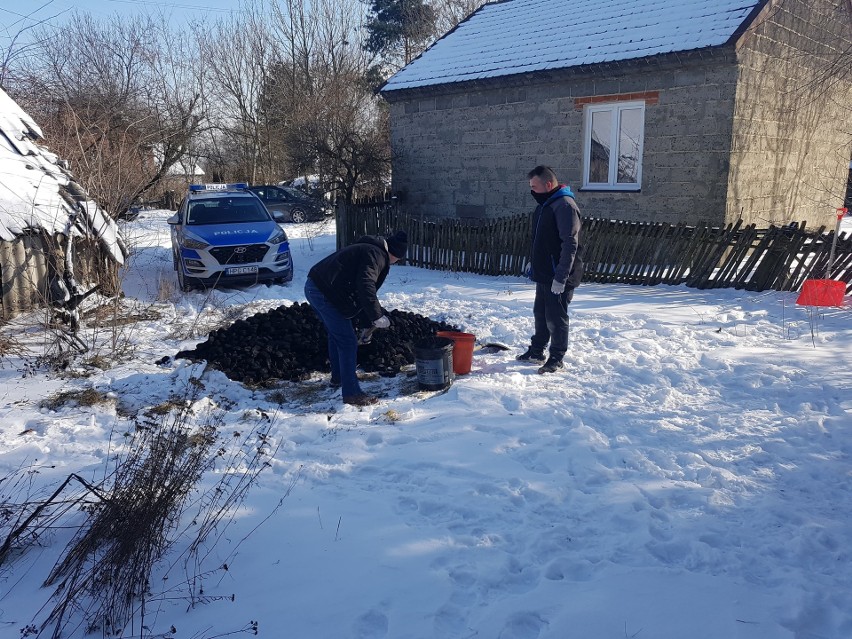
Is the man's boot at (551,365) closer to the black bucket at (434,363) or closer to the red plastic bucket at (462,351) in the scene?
the red plastic bucket at (462,351)

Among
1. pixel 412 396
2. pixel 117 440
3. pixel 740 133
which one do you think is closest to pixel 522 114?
pixel 740 133

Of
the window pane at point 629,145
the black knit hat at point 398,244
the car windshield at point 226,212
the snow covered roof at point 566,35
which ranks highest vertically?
the snow covered roof at point 566,35

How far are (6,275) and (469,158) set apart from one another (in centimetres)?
942

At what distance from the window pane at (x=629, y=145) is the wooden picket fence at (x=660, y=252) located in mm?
2049

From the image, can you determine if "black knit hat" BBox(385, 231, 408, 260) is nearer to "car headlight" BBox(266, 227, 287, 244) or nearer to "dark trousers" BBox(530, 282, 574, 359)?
"dark trousers" BBox(530, 282, 574, 359)

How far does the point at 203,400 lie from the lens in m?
5.12

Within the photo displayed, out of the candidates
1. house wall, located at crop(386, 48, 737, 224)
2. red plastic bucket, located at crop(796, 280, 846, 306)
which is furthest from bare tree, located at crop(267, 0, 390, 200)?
red plastic bucket, located at crop(796, 280, 846, 306)

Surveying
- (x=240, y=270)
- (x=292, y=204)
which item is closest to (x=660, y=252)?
(x=240, y=270)

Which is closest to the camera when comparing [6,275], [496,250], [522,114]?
[6,275]

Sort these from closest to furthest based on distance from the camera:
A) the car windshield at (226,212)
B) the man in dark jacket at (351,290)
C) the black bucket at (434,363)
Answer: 1. the man in dark jacket at (351,290)
2. the black bucket at (434,363)
3. the car windshield at (226,212)

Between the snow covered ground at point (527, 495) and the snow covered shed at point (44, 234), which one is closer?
the snow covered ground at point (527, 495)

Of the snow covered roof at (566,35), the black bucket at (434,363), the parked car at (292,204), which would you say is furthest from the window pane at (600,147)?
the parked car at (292,204)

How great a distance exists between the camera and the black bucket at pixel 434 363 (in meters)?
5.27

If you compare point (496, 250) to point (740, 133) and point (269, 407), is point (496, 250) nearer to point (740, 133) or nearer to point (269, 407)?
point (740, 133)
